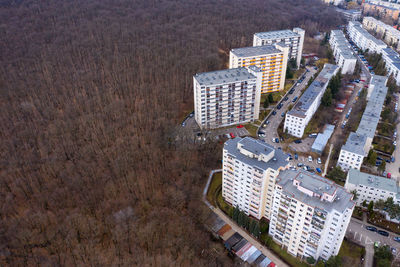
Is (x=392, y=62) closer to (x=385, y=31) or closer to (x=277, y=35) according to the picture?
(x=277, y=35)

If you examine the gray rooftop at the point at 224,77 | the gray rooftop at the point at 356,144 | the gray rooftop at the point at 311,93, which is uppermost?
the gray rooftop at the point at 224,77

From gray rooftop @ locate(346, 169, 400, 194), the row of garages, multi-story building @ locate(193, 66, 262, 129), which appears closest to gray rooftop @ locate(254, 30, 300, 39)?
multi-story building @ locate(193, 66, 262, 129)

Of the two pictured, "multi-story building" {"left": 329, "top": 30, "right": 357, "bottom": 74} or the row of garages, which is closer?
the row of garages

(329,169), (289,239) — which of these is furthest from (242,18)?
(289,239)

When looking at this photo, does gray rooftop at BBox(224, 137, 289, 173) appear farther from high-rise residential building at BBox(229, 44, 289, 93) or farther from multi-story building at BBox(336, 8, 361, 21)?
multi-story building at BBox(336, 8, 361, 21)

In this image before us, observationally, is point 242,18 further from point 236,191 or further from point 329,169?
point 236,191

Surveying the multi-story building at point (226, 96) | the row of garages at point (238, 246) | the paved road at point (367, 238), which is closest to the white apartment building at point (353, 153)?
the paved road at point (367, 238)

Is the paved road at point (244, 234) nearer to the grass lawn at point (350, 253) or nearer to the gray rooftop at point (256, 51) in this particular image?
the grass lawn at point (350, 253)

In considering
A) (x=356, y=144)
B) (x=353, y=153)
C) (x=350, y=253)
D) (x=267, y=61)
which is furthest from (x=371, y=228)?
(x=267, y=61)
